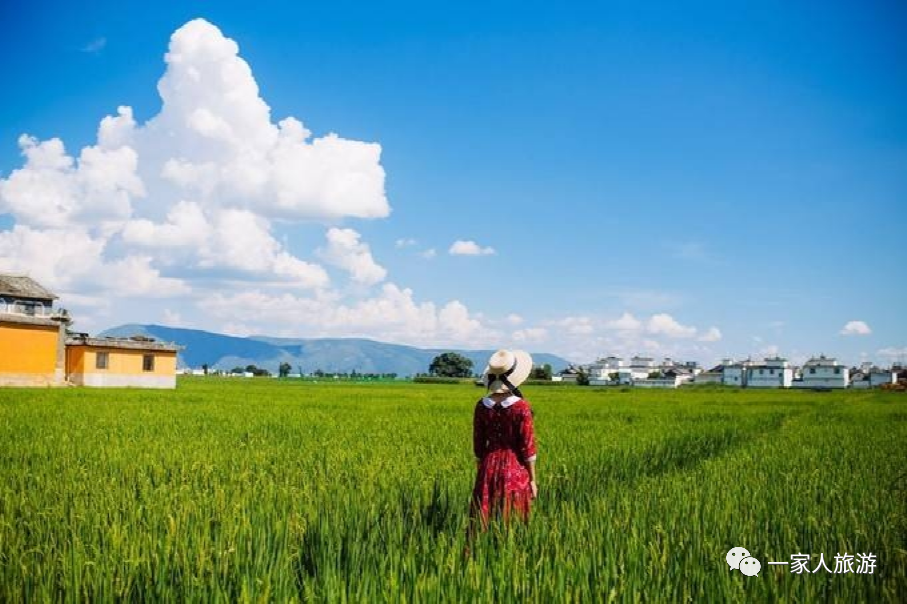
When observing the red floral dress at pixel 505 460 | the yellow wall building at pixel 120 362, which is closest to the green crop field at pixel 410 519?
the red floral dress at pixel 505 460

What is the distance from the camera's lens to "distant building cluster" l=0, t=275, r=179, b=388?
1258 inches

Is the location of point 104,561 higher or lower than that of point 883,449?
higher

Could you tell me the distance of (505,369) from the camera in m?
5.11

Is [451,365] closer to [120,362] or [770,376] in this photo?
[770,376]

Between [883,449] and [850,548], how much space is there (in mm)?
9481

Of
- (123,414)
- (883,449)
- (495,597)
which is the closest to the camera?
(495,597)

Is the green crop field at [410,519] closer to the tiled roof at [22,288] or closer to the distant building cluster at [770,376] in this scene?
the tiled roof at [22,288]

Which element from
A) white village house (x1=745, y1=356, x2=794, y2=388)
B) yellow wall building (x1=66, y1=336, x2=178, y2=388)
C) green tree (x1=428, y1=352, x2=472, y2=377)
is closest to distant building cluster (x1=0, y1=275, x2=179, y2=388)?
yellow wall building (x1=66, y1=336, x2=178, y2=388)

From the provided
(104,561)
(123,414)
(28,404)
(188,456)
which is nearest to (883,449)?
(188,456)

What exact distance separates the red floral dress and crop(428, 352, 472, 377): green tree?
4787 inches

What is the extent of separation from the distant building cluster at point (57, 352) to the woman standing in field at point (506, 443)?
1298 inches

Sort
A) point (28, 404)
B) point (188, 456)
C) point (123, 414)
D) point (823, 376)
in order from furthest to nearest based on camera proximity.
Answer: point (823, 376)
point (28, 404)
point (123, 414)
point (188, 456)

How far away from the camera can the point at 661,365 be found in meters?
164

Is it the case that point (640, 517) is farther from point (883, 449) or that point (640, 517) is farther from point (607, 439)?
point (883, 449)
